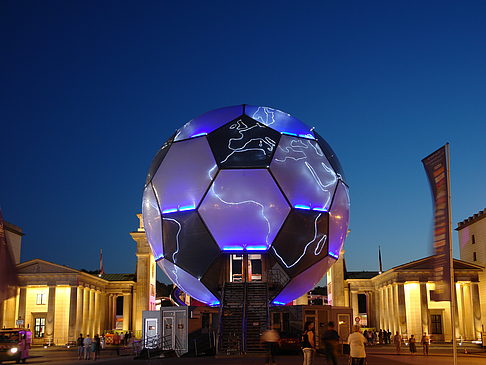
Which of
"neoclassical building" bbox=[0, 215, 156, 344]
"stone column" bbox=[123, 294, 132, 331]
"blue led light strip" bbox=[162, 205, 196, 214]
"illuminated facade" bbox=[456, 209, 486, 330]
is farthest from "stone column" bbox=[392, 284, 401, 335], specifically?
"blue led light strip" bbox=[162, 205, 196, 214]

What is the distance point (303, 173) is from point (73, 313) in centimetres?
3534

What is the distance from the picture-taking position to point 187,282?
22.3 m

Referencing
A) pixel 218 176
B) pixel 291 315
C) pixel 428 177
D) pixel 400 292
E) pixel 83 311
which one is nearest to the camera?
pixel 428 177

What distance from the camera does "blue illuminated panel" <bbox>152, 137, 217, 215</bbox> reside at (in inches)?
826

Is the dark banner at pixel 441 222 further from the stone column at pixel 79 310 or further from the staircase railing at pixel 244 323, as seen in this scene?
the stone column at pixel 79 310

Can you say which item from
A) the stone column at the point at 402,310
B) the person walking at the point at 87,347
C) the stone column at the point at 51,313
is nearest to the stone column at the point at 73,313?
the stone column at the point at 51,313

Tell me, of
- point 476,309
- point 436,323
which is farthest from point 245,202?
point 436,323

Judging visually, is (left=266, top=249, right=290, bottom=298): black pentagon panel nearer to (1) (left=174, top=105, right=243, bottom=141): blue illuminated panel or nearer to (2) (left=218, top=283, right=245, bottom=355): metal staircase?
(2) (left=218, top=283, right=245, bottom=355): metal staircase

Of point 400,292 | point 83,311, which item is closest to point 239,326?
point 400,292

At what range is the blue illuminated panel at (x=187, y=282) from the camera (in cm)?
2191

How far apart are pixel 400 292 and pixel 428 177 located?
39.2m

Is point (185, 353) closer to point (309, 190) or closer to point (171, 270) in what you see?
point (171, 270)

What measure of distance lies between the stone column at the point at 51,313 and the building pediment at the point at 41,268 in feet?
4.59

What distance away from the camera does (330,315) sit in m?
25.6
